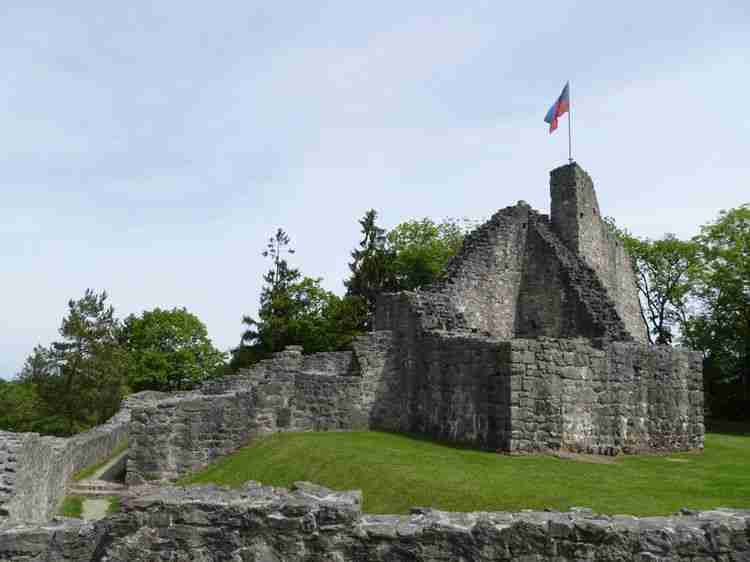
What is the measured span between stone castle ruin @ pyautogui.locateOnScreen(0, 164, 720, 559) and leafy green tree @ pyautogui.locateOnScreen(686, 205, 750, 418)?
20.6m

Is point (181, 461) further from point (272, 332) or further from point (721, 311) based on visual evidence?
point (721, 311)

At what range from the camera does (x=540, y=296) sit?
933 inches

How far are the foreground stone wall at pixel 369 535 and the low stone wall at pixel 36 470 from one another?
3105mm

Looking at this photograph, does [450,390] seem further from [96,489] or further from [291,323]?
[291,323]

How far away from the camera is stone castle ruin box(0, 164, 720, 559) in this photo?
1536 cm

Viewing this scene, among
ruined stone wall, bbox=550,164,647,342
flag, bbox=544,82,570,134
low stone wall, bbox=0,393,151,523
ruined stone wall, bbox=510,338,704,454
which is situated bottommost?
low stone wall, bbox=0,393,151,523

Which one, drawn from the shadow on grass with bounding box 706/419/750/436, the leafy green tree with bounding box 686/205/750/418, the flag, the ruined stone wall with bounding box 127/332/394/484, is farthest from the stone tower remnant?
the leafy green tree with bounding box 686/205/750/418

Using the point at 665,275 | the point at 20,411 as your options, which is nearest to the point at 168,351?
the point at 20,411

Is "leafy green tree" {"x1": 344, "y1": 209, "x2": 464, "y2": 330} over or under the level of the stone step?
over

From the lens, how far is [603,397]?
1658 cm

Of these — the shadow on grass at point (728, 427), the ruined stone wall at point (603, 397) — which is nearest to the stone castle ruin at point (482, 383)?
the ruined stone wall at point (603, 397)

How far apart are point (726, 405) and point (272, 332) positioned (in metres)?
30.7

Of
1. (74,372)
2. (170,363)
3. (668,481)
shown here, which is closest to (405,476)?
(668,481)

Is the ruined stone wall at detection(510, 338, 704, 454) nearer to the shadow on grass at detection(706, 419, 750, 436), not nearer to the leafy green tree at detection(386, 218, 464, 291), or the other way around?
the shadow on grass at detection(706, 419, 750, 436)
